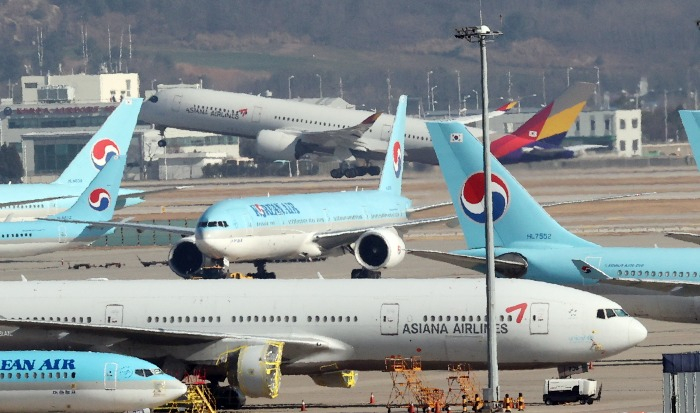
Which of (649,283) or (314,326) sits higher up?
(649,283)

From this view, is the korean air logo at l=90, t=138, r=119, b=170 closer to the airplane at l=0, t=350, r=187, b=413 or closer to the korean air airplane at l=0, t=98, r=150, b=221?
the korean air airplane at l=0, t=98, r=150, b=221

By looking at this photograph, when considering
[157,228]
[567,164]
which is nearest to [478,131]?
[567,164]

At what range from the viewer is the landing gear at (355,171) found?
120 metres

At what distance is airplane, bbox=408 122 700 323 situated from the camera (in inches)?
1628

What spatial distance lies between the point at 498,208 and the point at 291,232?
20720 mm

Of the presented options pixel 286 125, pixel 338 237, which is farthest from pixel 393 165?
pixel 286 125

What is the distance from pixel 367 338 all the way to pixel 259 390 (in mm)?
3046

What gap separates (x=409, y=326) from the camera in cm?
3694

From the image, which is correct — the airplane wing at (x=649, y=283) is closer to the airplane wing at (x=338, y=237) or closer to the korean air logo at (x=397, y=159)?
the airplane wing at (x=338, y=237)

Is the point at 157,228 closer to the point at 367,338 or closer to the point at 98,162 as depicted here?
the point at 98,162

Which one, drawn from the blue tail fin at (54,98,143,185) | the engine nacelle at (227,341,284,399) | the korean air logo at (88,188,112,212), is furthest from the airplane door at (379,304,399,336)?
the blue tail fin at (54,98,143,185)

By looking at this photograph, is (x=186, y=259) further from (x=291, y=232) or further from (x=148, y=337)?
(x=148, y=337)

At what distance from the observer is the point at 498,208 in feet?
144

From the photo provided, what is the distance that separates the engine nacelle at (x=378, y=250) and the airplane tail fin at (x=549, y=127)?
31.3 metres
